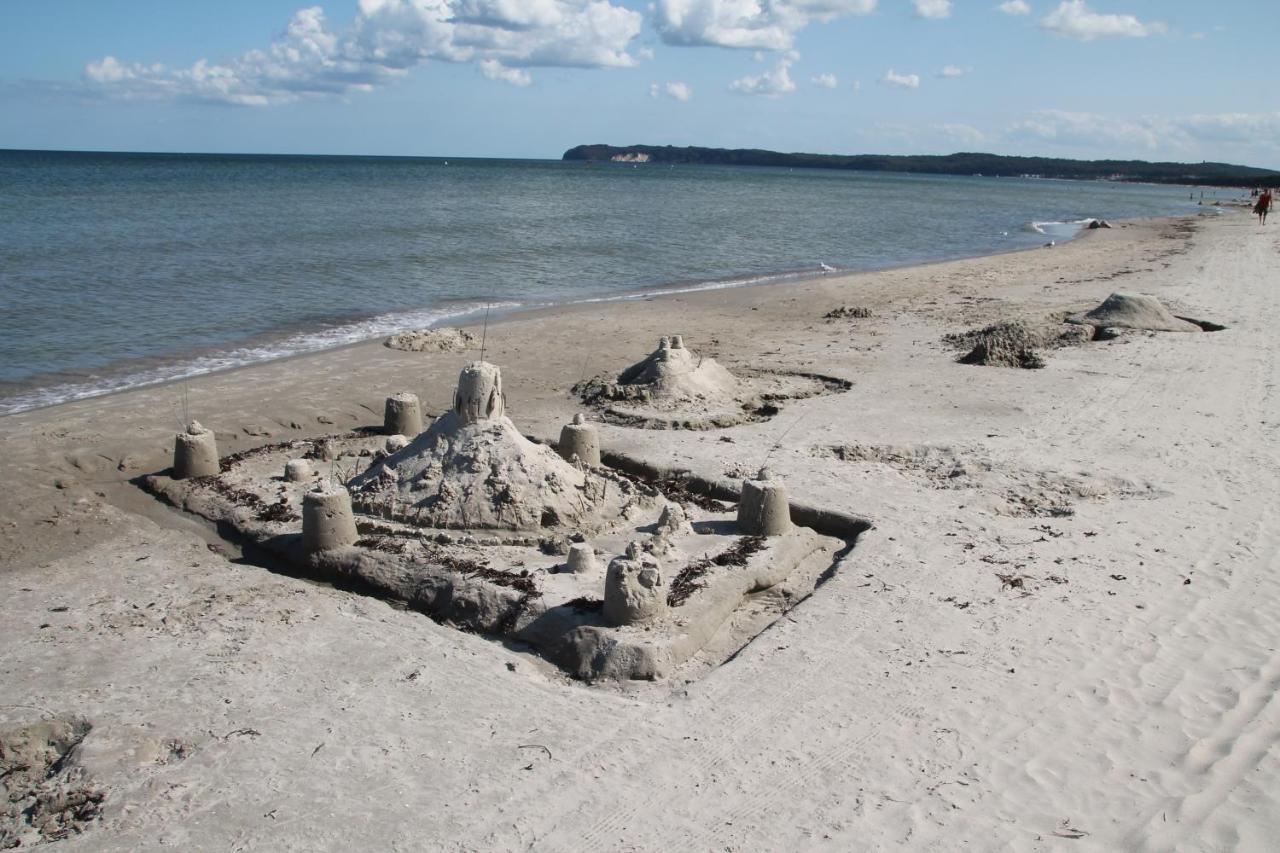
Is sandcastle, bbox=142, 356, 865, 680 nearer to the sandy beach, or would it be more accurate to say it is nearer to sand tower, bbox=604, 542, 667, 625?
sand tower, bbox=604, 542, 667, 625

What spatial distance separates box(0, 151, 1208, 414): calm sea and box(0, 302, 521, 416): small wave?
0.16 ft

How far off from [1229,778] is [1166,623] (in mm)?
1798

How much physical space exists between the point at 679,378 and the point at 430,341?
5073 mm

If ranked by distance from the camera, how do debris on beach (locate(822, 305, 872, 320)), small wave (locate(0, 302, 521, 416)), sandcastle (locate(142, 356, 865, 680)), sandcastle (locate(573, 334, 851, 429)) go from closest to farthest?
sandcastle (locate(142, 356, 865, 680)) → sandcastle (locate(573, 334, 851, 429)) → small wave (locate(0, 302, 521, 416)) → debris on beach (locate(822, 305, 872, 320))

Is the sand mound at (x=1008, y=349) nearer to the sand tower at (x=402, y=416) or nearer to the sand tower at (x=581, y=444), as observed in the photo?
the sand tower at (x=581, y=444)

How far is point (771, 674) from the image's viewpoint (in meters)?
6.18

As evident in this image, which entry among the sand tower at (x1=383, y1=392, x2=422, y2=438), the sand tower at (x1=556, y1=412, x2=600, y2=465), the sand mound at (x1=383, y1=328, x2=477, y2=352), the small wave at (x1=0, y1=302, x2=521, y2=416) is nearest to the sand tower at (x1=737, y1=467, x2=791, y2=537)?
the sand tower at (x1=556, y1=412, x2=600, y2=465)

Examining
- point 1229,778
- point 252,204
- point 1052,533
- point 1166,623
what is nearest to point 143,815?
point 1229,778

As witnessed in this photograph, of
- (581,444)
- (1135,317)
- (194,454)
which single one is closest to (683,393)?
(581,444)

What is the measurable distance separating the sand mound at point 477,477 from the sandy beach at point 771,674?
1.11m

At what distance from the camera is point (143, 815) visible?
15.8 ft

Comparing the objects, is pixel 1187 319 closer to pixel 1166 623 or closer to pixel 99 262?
pixel 1166 623

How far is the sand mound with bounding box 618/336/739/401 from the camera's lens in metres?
12.2

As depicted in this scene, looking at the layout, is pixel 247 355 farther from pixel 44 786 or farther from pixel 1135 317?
pixel 1135 317
